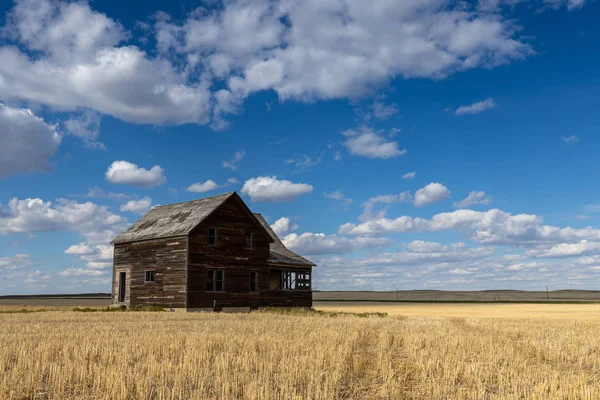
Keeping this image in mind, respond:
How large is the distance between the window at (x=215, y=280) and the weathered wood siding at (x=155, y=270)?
2175mm

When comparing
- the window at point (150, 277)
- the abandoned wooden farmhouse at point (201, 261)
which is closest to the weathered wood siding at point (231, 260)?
the abandoned wooden farmhouse at point (201, 261)

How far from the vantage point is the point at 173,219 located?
42812 mm

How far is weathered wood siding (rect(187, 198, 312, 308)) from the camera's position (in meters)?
38.7

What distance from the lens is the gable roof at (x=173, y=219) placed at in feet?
130

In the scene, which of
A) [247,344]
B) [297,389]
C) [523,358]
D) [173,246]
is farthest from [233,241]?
[297,389]

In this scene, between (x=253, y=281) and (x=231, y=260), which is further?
(x=253, y=281)

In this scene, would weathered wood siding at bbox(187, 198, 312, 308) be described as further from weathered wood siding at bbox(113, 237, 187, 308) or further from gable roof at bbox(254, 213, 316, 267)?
gable roof at bbox(254, 213, 316, 267)

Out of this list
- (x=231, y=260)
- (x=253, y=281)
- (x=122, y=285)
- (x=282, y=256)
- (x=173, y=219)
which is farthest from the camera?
(x=282, y=256)

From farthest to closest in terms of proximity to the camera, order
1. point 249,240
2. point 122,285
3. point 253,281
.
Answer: point 122,285, point 253,281, point 249,240

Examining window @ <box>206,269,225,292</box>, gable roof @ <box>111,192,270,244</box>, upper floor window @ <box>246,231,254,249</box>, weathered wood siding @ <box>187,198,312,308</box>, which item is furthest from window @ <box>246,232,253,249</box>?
window @ <box>206,269,225,292</box>

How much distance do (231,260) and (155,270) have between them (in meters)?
5.39

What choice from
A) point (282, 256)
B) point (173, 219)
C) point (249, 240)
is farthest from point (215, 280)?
point (282, 256)

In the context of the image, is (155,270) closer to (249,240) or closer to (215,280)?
(215,280)

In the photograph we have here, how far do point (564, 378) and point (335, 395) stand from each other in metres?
4.48
